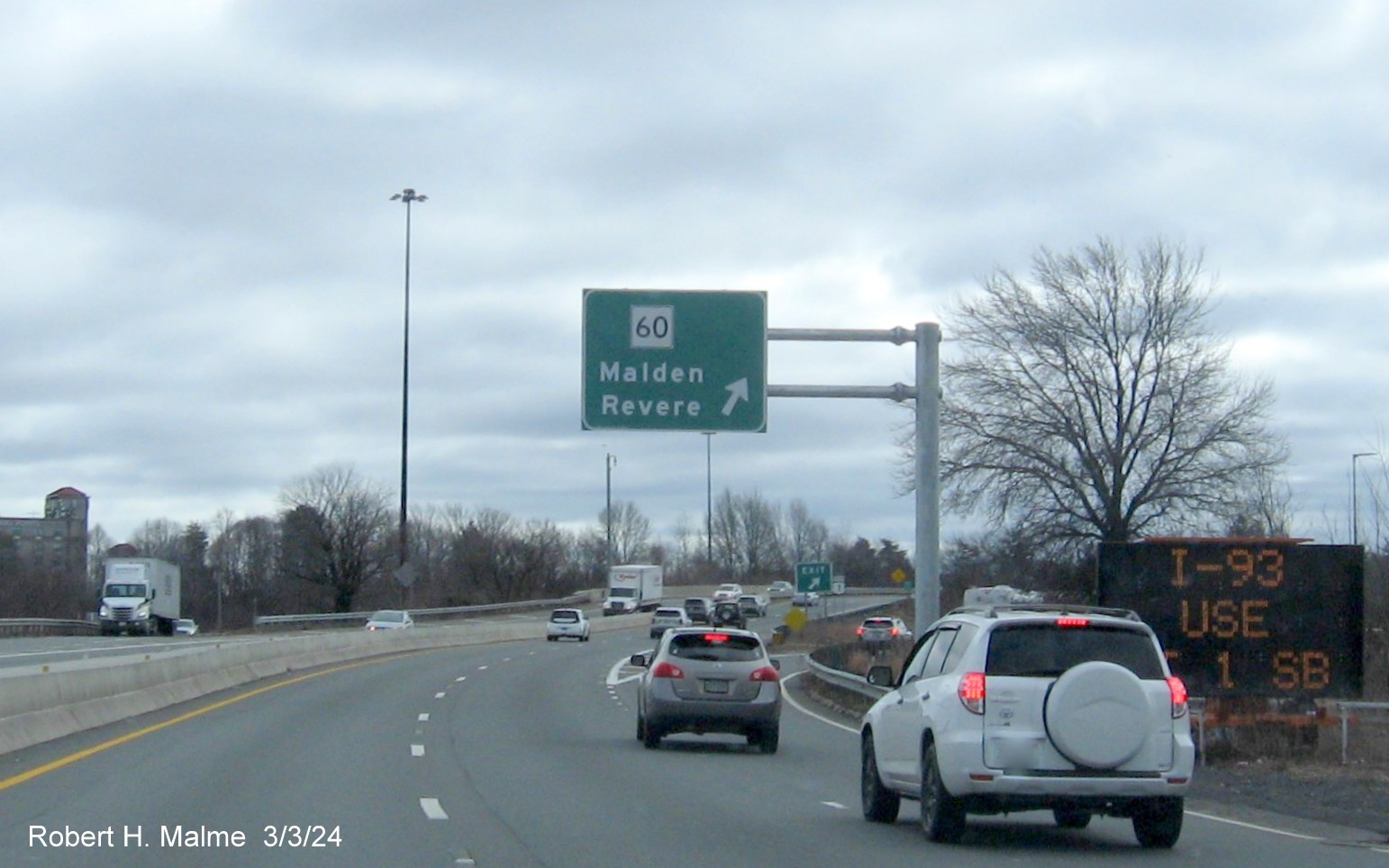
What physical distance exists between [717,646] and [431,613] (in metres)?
64.9

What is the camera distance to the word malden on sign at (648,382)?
22.3 metres

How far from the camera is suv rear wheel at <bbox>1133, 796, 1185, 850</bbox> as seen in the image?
1194cm

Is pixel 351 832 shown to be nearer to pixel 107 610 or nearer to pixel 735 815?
pixel 735 815

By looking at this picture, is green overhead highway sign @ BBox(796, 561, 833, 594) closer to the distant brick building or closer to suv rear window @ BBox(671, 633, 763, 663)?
suv rear window @ BBox(671, 633, 763, 663)

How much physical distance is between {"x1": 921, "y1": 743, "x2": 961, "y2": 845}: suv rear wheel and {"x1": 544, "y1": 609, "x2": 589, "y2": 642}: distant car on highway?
57449mm

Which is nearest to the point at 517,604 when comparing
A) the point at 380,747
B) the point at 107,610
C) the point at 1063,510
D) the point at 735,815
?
the point at 107,610

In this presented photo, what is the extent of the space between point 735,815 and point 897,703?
1954mm

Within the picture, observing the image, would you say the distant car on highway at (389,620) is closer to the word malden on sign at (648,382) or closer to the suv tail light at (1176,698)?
the word malden on sign at (648,382)

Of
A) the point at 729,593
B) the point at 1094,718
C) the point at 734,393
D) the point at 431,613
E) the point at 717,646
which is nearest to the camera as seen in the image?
the point at 1094,718

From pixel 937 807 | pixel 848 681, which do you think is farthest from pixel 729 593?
pixel 937 807

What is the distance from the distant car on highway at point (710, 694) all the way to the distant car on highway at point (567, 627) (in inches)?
1847

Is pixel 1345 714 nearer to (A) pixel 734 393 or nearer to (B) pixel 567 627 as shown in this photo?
(A) pixel 734 393

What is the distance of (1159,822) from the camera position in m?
12.1

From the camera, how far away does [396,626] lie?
64.2 meters
